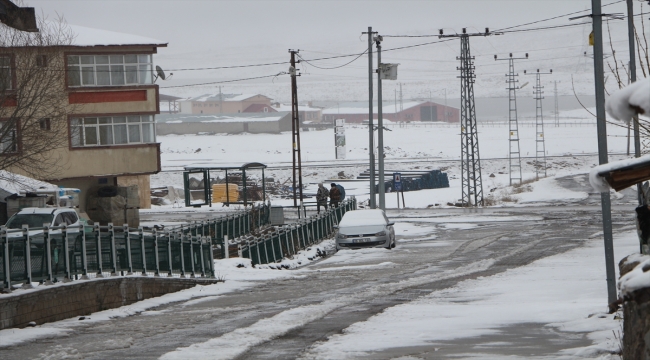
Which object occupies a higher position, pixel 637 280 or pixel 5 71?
pixel 5 71

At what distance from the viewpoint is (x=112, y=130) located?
48.4 m

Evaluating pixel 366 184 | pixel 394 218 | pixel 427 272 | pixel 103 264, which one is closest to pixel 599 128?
pixel 103 264

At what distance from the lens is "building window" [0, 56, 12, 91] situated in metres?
34.5

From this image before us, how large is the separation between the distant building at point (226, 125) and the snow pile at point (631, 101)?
132 m

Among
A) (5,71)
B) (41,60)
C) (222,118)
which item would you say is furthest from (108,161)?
(222,118)

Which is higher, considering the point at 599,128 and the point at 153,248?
the point at 599,128

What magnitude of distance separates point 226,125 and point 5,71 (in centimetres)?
10215

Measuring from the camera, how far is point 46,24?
1850 inches

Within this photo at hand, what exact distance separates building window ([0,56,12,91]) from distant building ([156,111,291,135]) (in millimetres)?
100375

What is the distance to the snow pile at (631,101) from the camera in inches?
268

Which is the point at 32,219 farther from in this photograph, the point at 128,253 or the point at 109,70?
the point at 109,70

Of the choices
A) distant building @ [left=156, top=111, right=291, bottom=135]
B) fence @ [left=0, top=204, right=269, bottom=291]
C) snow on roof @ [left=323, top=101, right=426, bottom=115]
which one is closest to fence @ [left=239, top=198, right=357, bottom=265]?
fence @ [left=0, top=204, right=269, bottom=291]

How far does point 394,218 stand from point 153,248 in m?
27.0

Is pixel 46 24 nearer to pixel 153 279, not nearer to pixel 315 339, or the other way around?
pixel 153 279
